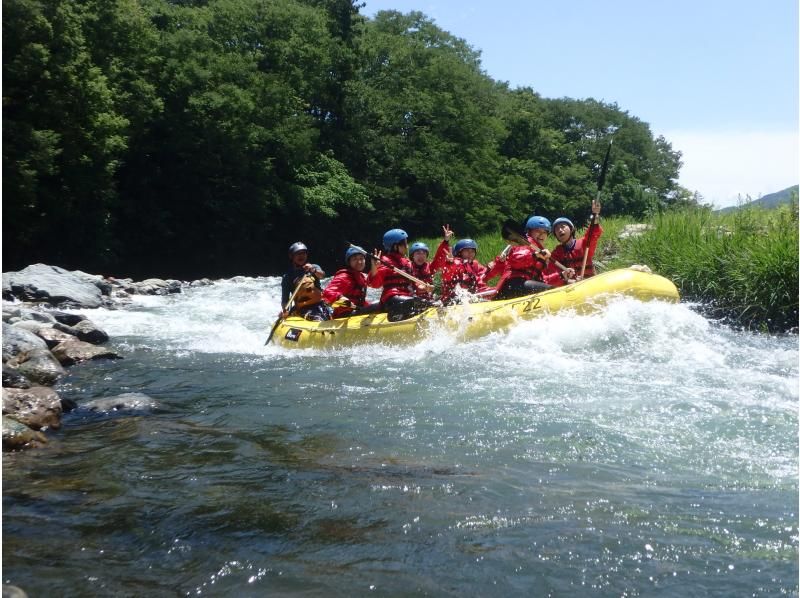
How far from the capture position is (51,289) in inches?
538

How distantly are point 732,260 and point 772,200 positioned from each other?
2361 millimetres

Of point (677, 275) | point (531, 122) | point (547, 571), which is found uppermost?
point (531, 122)

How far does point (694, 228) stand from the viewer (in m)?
11.2

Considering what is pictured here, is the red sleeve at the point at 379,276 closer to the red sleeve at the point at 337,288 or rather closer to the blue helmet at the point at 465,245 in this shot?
the red sleeve at the point at 337,288

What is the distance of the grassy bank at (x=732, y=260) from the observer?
9.45m

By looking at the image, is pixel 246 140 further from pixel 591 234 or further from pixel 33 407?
pixel 33 407

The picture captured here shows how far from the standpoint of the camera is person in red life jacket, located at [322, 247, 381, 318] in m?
9.54

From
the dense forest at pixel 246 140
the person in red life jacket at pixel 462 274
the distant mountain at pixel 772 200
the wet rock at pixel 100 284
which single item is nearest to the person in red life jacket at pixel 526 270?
the person in red life jacket at pixel 462 274

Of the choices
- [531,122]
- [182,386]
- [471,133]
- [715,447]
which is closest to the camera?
[715,447]

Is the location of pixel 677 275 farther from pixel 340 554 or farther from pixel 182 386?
pixel 340 554

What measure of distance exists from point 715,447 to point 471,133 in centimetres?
3062

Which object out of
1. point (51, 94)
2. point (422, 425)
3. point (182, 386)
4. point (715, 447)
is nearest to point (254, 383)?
point (182, 386)

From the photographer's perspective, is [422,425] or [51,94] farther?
[51,94]

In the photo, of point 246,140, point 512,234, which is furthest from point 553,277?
point 246,140
